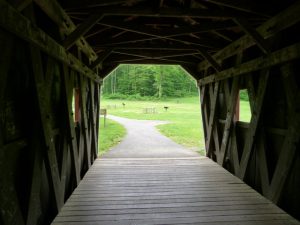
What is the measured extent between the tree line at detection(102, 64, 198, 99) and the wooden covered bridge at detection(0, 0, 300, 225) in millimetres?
39467

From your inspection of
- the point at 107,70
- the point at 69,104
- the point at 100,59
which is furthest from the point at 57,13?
the point at 107,70

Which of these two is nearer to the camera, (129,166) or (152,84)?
(129,166)

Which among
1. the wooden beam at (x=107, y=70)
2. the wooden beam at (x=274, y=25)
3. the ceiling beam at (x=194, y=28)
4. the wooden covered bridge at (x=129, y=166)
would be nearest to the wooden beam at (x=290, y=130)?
the wooden covered bridge at (x=129, y=166)

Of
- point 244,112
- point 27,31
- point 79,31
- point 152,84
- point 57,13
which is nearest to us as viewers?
point 27,31

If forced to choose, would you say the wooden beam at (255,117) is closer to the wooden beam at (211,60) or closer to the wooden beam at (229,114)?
the wooden beam at (229,114)

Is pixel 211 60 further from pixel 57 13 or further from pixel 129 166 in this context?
pixel 57 13

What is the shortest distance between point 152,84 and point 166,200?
45.2m

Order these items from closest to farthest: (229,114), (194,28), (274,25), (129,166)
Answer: (274,25) < (194,28) < (229,114) < (129,166)

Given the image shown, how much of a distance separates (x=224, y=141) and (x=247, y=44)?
2434 millimetres

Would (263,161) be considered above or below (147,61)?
below

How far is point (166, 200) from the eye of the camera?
4.36m

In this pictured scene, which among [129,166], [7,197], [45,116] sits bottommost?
[129,166]

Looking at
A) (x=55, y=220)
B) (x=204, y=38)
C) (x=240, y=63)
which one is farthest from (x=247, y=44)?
(x=55, y=220)

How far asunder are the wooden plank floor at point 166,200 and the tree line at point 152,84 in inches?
1565
